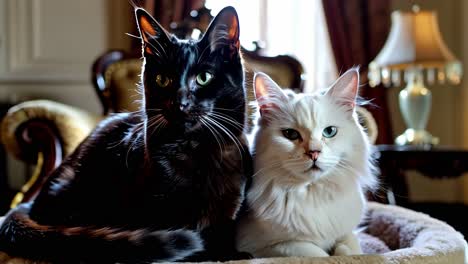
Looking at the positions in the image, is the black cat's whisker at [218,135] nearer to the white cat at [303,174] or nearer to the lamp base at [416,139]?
the white cat at [303,174]

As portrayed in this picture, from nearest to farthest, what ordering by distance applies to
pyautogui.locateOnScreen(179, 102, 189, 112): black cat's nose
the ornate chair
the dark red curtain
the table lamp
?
pyautogui.locateOnScreen(179, 102, 189, 112): black cat's nose
the ornate chair
the table lamp
the dark red curtain

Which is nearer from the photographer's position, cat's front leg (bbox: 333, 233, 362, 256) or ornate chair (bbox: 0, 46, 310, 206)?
cat's front leg (bbox: 333, 233, 362, 256)

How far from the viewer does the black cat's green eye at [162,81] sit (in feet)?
2.20

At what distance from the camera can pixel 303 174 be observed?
0.72 m

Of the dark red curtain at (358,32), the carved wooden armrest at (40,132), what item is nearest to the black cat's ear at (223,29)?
the carved wooden armrest at (40,132)

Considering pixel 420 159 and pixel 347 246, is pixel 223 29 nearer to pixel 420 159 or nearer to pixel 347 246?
pixel 347 246

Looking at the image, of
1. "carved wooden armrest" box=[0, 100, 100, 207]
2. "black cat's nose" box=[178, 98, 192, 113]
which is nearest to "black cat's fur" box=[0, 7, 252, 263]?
"black cat's nose" box=[178, 98, 192, 113]

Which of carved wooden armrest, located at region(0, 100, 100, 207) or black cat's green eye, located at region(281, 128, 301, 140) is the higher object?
black cat's green eye, located at region(281, 128, 301, 140)

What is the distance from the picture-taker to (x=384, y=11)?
2746mm

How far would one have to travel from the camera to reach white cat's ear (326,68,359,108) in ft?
2.51

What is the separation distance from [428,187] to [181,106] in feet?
8.43

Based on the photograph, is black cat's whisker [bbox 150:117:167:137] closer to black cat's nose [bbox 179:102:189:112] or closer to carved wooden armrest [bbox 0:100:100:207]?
black cat's nose [bbox 179:102:189:112]

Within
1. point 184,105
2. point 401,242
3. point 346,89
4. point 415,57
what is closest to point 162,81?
point 184,105

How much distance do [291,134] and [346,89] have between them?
11 centimetres
